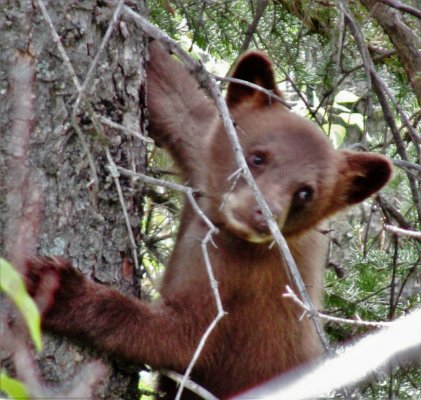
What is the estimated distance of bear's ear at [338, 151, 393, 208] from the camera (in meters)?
4.27

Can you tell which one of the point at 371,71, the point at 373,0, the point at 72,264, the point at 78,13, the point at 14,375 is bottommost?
the point at 14,375

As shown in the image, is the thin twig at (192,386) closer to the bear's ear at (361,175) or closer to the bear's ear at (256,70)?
the bear's ear at (361,175)

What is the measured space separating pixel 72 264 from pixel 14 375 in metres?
0.54

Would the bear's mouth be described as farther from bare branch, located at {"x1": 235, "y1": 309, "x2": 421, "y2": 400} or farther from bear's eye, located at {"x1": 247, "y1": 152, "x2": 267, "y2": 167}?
bare branch, located at {"x1": 235, "y1": 309, "x2": 421, "y2": 400}

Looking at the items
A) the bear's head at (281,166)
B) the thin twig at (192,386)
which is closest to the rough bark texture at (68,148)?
Result: the thin twig at (192,386)

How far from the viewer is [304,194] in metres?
4.26

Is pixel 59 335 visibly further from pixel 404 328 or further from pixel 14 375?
pixel 404 328

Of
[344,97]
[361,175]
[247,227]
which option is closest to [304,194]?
[361,175]

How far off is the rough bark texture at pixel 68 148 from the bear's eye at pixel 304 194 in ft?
3.09

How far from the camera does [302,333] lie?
455 cm

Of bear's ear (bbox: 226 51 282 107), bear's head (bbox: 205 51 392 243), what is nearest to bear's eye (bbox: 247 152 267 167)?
bear's head (bbox: 205 51 392 243)

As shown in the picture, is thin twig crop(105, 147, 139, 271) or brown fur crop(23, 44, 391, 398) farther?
brown fur crop(23, 44, 391, 398)

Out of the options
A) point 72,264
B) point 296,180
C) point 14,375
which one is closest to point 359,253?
point 296,180

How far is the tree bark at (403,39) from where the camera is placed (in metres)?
3.89
